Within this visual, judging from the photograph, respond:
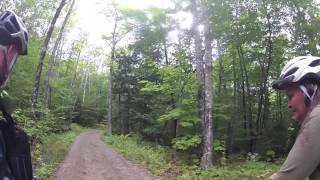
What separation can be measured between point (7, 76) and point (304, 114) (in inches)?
61.3

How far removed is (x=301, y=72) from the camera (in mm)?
2270

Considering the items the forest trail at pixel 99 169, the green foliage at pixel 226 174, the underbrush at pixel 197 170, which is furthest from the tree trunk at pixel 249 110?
the green foliage at pixel 226 174

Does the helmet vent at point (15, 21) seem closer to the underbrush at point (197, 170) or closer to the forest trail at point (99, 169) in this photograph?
the underbrush at point (197, 170)

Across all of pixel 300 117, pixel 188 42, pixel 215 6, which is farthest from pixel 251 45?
pixel 300 117

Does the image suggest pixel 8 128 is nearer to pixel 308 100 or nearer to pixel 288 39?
pixel 308 100

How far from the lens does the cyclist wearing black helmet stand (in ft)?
5.24

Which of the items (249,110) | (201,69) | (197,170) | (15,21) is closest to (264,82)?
(249,110)

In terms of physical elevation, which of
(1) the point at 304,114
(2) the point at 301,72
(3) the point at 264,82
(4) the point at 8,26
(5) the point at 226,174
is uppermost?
(3) the point at 264,82

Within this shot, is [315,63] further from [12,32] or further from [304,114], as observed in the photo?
[12,32]

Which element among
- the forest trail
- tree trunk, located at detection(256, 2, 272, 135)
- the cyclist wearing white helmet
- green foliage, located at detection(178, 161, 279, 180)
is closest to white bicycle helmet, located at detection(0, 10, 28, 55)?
the cyclist wearing white helmet

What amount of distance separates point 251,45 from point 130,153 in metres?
9.18

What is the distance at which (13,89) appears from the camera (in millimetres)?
22625

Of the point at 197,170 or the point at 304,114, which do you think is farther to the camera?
the point at 197,170

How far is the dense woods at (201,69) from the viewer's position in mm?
17375
